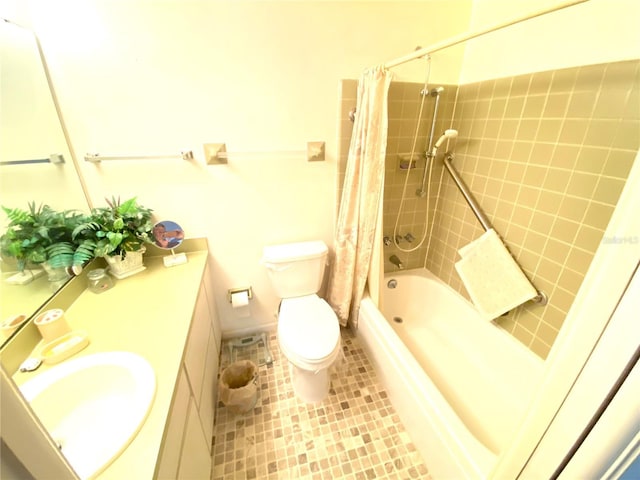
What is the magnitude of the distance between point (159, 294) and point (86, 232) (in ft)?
1.41

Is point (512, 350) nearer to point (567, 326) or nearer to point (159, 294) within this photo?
point (567, 326)

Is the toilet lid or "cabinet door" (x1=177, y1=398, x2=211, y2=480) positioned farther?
the toilet lid

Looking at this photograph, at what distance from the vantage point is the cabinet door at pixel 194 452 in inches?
31.9

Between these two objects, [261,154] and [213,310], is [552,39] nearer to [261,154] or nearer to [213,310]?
[261,154]

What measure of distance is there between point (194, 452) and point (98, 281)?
85 centimetres

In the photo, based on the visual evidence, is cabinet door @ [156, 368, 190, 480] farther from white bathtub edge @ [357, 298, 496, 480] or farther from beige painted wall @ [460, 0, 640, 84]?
beige painted wall @ [460, 0, 640, 84]

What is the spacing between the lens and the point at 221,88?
128cm

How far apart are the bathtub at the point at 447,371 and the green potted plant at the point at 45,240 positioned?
1.50 m

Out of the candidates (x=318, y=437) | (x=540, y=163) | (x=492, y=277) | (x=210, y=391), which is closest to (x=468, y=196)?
(x=540, y=163)

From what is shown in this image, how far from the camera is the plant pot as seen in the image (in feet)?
4.06

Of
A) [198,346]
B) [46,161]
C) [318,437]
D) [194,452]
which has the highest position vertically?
[46,161]

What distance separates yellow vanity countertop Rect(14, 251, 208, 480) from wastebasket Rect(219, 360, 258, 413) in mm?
578

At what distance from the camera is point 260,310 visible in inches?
72.9

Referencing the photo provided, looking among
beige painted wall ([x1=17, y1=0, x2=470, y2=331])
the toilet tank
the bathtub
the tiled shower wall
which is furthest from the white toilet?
the tiled shower wall
